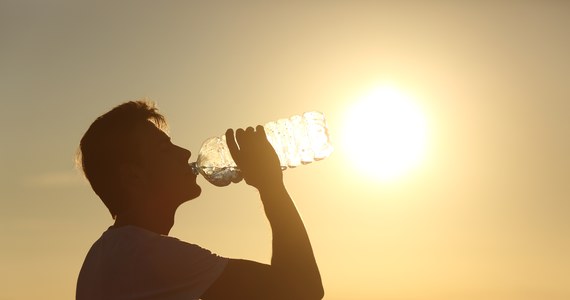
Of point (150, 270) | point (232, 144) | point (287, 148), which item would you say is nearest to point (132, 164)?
point (232, 144)

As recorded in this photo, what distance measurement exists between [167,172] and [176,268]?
69 centimetres

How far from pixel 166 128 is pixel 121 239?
3.12 feet

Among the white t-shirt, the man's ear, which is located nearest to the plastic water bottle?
the man's ear

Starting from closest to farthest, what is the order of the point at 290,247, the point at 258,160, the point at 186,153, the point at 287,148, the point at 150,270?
the point at 150,270
the point at 290,247
the point at 258,160
the point at 186,153
the point at 287,148

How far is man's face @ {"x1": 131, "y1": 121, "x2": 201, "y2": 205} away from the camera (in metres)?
3.82

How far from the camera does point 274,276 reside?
11.6 feet

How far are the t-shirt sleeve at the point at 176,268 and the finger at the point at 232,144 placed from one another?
1.91ft

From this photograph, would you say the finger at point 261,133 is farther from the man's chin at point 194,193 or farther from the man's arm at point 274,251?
the man's chin at point 194,193

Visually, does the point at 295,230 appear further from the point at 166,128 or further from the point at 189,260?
the point at 166,128

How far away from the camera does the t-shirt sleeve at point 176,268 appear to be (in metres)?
3.29

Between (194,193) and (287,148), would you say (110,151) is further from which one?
(287,148)

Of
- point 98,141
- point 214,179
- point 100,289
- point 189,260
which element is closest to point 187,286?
point 189,260

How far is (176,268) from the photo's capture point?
3301 mm

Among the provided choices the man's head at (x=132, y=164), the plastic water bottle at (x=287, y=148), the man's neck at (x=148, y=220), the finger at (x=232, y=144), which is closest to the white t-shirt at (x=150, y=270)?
the man's neck at (x=148, y=220)
